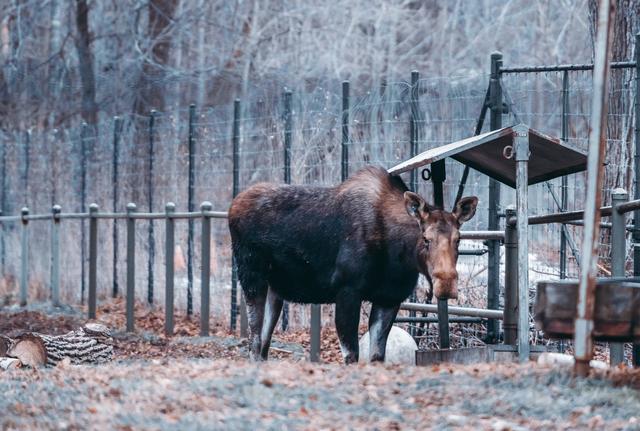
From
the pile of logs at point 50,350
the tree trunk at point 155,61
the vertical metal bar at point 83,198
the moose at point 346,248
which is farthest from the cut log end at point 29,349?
the tree trunk at point 155,61

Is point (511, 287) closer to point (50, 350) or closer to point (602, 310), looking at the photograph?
point (602, 310)

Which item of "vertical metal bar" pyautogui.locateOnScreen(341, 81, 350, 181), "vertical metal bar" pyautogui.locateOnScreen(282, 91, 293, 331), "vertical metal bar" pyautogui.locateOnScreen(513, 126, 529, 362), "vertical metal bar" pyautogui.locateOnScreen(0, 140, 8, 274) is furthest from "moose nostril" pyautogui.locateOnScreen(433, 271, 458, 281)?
"vertical metal bar" pyautogui.locateOnScreen(0, 140, 8, 274)

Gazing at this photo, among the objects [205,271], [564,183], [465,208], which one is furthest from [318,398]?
[205,271]

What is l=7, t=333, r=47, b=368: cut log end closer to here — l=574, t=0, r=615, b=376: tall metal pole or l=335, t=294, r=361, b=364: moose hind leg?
l=335, t=294, r=361, b=364: moose hind leg

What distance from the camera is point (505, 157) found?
1020cm

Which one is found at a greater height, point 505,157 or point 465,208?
point 505,157

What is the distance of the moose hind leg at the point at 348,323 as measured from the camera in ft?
35.3

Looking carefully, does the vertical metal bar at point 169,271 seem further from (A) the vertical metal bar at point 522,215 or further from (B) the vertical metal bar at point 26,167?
(B) the vertical metal bar at point 26,167

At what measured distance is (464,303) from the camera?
1309cm

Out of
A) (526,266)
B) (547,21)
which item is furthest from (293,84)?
(526,266)

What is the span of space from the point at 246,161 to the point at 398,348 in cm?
504

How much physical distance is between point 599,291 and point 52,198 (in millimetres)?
15683

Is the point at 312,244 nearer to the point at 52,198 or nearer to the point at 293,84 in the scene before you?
the point at 52,198

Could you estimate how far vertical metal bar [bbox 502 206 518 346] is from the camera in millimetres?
10492
